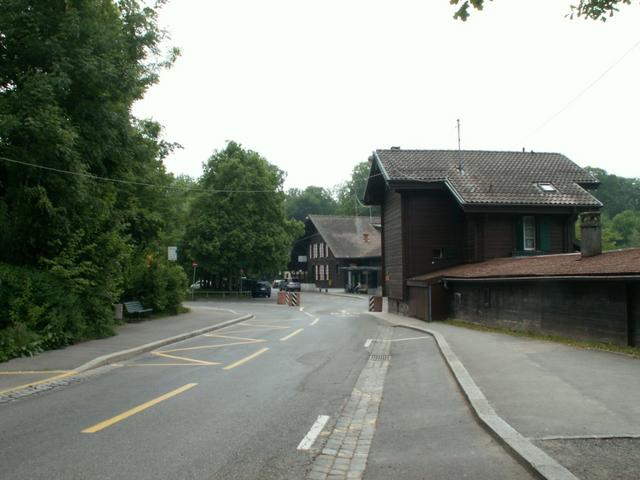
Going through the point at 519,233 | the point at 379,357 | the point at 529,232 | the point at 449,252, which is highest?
the point at 529,232

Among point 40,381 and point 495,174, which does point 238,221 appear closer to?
point 495,174

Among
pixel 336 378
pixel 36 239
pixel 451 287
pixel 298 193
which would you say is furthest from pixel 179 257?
pixel 298 193

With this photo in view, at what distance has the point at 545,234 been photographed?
29.0m

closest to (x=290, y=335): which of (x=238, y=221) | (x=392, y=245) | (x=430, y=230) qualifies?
(x=430, y=230)

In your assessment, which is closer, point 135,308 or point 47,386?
point 47,386

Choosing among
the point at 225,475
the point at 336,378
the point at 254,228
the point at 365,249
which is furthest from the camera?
the point at 365,249

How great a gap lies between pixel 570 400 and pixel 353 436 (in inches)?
120

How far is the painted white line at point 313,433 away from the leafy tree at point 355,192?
92533 mm

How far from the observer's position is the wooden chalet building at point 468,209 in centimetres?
2812

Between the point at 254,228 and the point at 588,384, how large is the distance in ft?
153

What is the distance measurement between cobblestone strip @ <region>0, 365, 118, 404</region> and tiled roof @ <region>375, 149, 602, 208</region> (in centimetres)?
1976

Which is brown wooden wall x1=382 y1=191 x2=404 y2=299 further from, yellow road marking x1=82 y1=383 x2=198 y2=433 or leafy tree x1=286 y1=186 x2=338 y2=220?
leafy tree x1=286 y1=186 x2=338 y2=220

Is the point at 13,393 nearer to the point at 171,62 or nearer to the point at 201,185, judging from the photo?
the point at 171,62

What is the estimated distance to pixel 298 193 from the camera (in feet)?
399
